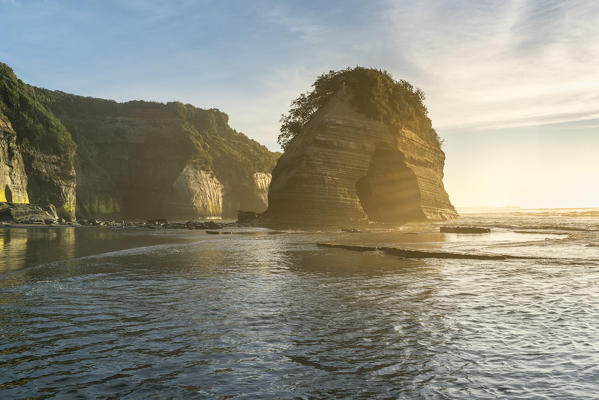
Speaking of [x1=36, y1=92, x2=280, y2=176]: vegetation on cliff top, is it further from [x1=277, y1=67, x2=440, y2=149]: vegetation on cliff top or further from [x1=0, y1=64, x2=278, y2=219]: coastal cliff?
[x1=277, y1=67, x2=440, y2=149]: vegetation on cliff top

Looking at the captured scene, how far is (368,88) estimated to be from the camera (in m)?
45.4

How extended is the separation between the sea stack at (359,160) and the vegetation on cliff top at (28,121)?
35611mm

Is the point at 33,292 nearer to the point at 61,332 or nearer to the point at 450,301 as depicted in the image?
the point at 61,332

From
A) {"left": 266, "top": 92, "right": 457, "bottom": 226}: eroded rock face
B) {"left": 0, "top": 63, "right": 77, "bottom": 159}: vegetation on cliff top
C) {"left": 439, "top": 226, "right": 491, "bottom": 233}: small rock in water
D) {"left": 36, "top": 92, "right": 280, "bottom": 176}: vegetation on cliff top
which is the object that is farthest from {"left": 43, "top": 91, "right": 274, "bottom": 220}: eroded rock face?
{"left": 439, "top": 226, "right": 491, "bottom": 233}: small rock in water

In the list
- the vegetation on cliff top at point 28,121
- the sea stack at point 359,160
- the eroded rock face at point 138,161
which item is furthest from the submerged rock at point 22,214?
the eroded rock face at point 138,161

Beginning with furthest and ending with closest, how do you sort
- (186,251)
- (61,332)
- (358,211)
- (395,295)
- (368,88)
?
(368,88), (358,211), (186,251), (395,295), (61,332)

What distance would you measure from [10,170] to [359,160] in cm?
4038

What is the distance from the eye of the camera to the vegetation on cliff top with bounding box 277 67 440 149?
45375 millimetres

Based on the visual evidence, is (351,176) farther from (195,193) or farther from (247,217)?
(195,193)

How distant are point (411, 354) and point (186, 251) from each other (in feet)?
47.7

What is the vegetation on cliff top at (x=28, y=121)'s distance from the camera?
5353cm

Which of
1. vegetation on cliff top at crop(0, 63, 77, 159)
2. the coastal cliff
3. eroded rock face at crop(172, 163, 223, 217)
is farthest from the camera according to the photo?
eroded rock face at crop(172, 163, 223, 217)

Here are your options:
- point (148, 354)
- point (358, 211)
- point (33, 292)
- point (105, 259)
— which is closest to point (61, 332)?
point (148, 354)

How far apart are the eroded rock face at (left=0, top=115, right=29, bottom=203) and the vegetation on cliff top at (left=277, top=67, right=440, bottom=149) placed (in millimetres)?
32901
